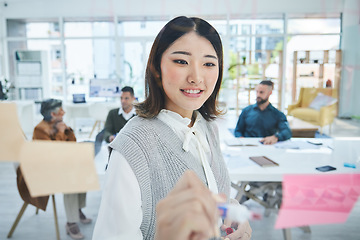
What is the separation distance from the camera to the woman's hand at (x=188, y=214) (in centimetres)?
22

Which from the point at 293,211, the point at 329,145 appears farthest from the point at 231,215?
the point at 329,145

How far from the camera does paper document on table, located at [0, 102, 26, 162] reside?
37 centimetres

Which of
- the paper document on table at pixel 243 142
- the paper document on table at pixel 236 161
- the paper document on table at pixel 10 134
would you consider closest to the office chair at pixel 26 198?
the paper document on table at pixel 10 134

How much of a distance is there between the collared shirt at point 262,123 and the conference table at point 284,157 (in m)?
0.09

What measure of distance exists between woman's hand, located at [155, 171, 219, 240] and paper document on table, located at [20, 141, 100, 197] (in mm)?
163

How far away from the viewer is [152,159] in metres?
0.47

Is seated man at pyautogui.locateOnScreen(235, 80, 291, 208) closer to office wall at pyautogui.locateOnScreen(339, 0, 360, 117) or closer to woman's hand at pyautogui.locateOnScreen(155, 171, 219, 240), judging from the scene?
office wall at pyautogui.locateOnScreen(339, 0, 360, 117)

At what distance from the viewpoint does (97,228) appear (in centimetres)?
41

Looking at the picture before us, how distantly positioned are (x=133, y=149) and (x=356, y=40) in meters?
0.65

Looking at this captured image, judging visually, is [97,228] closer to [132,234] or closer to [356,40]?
[132,234]

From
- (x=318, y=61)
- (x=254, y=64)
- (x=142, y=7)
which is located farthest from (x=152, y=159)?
(x=254, y=64)

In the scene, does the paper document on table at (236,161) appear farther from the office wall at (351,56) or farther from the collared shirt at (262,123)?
the office wall at (351,56)

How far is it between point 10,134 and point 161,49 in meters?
0.25

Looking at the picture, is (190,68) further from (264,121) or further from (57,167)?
(264,121)
